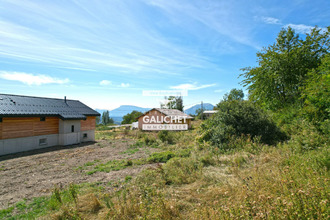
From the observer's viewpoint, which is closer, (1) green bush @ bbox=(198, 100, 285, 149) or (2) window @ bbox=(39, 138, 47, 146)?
(1) green bush @ bbox=(198, 100, 285, 149)

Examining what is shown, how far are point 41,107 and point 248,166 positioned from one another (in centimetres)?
1696

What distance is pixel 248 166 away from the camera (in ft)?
18.9

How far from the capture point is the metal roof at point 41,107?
12156 millimetres

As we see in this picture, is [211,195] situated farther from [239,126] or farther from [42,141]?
[42,141]

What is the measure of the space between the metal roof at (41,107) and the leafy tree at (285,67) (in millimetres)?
17680

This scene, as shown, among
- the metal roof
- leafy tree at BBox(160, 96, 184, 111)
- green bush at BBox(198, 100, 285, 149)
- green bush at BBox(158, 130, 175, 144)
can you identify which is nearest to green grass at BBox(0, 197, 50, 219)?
green bush at BBox(198, 100, 285, 149)

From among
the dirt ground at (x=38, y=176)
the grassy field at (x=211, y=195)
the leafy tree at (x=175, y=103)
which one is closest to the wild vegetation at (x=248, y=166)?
the grassy field at (x=211, y=195)

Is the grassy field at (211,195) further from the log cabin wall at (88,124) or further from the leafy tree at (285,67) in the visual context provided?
the log cabin wall at (88,124)

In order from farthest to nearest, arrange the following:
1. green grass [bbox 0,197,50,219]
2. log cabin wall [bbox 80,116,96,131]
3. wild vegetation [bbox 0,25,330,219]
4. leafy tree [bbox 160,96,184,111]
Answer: leafy tree [bbox 160,96,184,111] → log cabin wall [bbox 80,116,96,131] → green grass [bbox 0,197,50,219] → wild vegetation [bbox 0,25,330,219]

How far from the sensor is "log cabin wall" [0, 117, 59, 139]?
11562 millimetres

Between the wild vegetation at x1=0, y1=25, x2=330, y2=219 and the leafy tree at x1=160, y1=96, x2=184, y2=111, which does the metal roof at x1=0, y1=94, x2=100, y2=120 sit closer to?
the wild vegetation at x1=0, y1=25, x2=330, y2=219

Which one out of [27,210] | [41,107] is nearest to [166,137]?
[41,107]

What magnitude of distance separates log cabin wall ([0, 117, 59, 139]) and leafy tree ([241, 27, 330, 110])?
1914cm

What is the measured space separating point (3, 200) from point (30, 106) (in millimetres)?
11381
